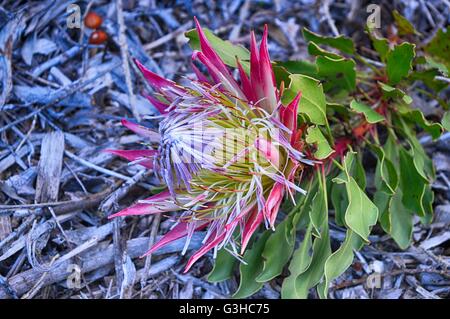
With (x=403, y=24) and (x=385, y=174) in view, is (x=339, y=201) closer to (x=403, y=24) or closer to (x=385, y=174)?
(x=385, y=174)

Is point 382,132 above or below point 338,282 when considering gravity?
above

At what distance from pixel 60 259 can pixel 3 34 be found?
931 millimetres

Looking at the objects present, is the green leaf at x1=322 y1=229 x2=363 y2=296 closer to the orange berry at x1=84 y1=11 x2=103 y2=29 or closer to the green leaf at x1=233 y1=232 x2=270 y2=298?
the green leaf at x1=233 y1=232 x2=270 y2=298

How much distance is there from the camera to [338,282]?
1910mm

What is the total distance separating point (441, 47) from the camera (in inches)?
79.9

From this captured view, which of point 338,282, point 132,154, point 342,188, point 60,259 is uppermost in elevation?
point 132,154

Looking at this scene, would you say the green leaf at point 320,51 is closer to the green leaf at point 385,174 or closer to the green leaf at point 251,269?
the green leaf at point 385,174

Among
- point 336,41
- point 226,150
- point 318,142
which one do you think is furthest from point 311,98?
point 336,41

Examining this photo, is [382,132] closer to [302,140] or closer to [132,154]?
[302,140]

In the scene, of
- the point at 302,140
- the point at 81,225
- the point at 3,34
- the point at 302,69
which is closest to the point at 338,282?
the point at 302,140

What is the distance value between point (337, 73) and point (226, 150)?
588 millimetres

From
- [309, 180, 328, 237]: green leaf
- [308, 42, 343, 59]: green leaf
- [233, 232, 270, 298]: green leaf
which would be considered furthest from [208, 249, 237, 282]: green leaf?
[308, 42, 343, 59]: green leaf

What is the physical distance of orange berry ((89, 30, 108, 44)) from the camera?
2.28m

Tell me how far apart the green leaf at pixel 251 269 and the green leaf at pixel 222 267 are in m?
0.04
